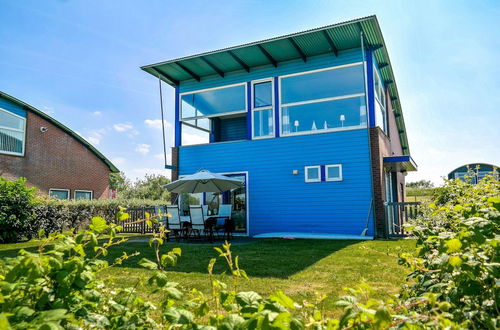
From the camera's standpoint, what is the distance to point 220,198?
481 inches

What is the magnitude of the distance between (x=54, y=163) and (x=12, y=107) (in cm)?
329

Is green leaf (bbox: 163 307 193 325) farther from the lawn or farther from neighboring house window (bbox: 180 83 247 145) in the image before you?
neighboring house window (bbox: 180 83 247 145)

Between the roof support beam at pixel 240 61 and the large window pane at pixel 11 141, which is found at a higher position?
the roof support beam at pixel 240 61

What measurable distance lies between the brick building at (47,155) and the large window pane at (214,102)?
354 inches

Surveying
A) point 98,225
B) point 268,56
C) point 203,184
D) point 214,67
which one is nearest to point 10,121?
point 214,67

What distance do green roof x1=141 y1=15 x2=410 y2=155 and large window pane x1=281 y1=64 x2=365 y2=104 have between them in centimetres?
64

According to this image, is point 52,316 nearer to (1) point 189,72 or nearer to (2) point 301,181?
(2) point 301,181

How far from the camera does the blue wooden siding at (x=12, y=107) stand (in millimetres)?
15234

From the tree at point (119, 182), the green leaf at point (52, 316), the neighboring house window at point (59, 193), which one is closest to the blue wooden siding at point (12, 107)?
the neighboring house window at point (59, 193)

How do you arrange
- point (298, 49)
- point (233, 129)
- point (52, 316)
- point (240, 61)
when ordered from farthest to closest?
point (233, 129), point (240, 61), point (298, 49), point (52, 316)

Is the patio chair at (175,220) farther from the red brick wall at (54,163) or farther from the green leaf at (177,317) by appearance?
the red brick wall at (54,163)

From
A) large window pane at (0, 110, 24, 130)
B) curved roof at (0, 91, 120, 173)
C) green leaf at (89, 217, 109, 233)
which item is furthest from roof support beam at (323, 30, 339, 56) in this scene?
large window pane at (0, 110, 24, 130)

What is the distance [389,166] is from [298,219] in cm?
383

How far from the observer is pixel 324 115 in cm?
1051
